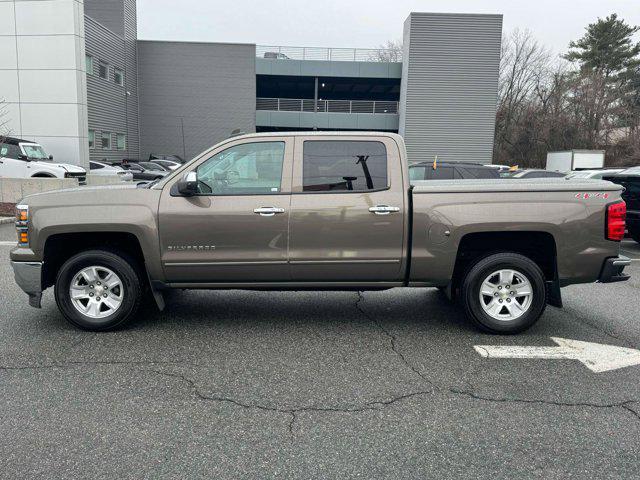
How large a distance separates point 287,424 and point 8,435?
1680 millimetres

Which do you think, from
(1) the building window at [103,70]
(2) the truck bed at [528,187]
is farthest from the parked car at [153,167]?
(2) the truck bed at [528,187]

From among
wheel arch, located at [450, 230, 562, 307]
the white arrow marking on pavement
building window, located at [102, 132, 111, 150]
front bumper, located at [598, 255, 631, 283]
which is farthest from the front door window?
building window, located at [102, 132, 111, 150]

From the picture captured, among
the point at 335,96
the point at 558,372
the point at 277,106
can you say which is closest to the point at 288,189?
the point at 558,372

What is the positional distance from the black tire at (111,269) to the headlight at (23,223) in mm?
433

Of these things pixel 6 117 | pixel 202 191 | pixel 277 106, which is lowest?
pixel 202 191

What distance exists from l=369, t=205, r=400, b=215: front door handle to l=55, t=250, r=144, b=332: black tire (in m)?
2.35

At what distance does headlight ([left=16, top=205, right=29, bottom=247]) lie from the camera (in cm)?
477

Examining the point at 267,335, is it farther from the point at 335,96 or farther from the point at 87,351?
the point at 335,96

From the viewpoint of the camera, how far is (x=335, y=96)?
45656mm

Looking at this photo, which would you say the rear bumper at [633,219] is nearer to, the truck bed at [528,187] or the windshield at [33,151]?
the truck bed at [528,187]

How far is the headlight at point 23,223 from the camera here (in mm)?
4773

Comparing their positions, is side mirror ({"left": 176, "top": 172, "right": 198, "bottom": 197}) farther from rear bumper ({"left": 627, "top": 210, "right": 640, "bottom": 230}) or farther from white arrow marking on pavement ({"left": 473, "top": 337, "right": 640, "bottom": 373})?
rear bumper ({"left": 627, "top": 210, "right": 640, "bottom": 230})

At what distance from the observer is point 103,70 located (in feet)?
98.6

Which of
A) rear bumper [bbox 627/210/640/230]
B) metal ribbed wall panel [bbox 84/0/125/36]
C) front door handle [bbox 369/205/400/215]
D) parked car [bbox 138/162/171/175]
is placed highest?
metal ribbed wall panel [bbox 84/0/125/36]
